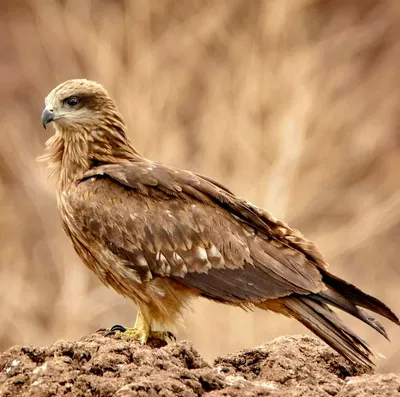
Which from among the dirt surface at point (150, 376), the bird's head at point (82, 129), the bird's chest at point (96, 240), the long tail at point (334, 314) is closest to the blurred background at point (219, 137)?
the bird's head at point (82, 129)

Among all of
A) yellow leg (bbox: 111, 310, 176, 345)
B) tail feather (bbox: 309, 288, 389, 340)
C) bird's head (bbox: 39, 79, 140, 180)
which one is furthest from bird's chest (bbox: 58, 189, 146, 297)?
tail feather (bbox: 309, 288, 389, 340)

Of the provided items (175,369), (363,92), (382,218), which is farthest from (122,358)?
(363,92)

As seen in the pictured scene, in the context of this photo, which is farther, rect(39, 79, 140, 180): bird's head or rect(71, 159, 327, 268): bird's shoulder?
rect(39, 79, 140, 180): bird's head

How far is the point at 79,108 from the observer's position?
658cm

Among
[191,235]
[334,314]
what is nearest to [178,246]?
[191,235]

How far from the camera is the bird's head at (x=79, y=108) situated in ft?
21.2

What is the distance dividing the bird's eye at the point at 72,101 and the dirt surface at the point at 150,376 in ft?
5.00

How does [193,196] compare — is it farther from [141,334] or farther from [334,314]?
[334,314]

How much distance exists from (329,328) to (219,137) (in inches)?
241

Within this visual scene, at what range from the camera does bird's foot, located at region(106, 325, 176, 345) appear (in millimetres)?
6012

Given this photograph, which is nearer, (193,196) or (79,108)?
(193,196)

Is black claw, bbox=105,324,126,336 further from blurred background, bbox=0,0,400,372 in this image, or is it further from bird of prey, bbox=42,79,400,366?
blurred background, bbox=0,0,400,372

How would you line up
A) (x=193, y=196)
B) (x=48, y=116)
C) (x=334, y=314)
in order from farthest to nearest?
1. (x=48, y=116)
2. (x=193, y=196)
3. (x=334, y=314)

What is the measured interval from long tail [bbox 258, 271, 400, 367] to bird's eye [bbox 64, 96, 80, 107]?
1.41m
